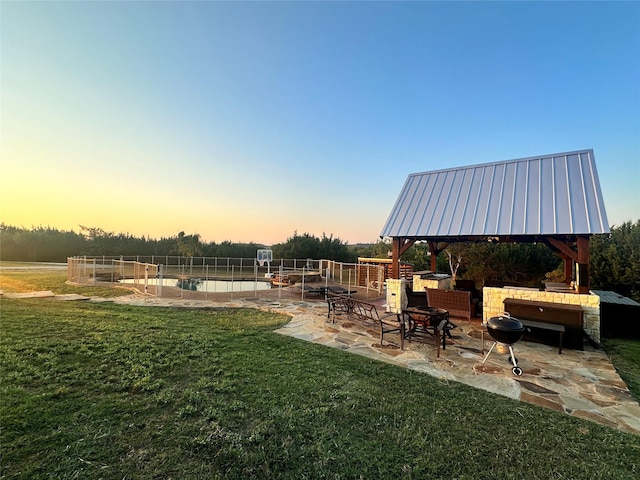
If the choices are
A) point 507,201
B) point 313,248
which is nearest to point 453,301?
point 507,201

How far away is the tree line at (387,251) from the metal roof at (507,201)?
326 cm

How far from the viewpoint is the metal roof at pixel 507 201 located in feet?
20.7

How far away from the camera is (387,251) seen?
75.3 ft

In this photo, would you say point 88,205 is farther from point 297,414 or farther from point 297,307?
point 297,414

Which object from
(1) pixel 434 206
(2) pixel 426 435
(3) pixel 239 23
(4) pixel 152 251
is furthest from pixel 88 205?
(2) pixel 426 435

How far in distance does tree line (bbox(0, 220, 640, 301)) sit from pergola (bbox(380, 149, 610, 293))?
3165mm

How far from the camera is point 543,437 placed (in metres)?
2.64

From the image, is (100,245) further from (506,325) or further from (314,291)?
(506,325)

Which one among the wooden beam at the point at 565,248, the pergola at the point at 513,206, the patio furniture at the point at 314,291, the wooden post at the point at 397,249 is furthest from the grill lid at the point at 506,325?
the patio furniture at the point at 314,291

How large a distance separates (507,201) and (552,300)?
8.80ft

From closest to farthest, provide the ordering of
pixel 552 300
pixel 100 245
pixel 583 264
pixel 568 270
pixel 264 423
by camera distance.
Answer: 1. pixel 264 423
2. pixel 583 264
3. pixel 552 300
4. pixel 568 270
5. pixel 100 245

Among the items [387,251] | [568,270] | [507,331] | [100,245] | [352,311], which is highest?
[100,245]

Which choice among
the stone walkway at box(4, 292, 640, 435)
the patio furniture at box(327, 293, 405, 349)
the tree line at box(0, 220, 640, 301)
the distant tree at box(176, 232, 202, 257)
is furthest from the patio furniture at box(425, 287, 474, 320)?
the distant tree at box(176, 232, 202, 257)

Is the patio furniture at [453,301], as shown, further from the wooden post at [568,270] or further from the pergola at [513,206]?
the wooden post at [568,270]
